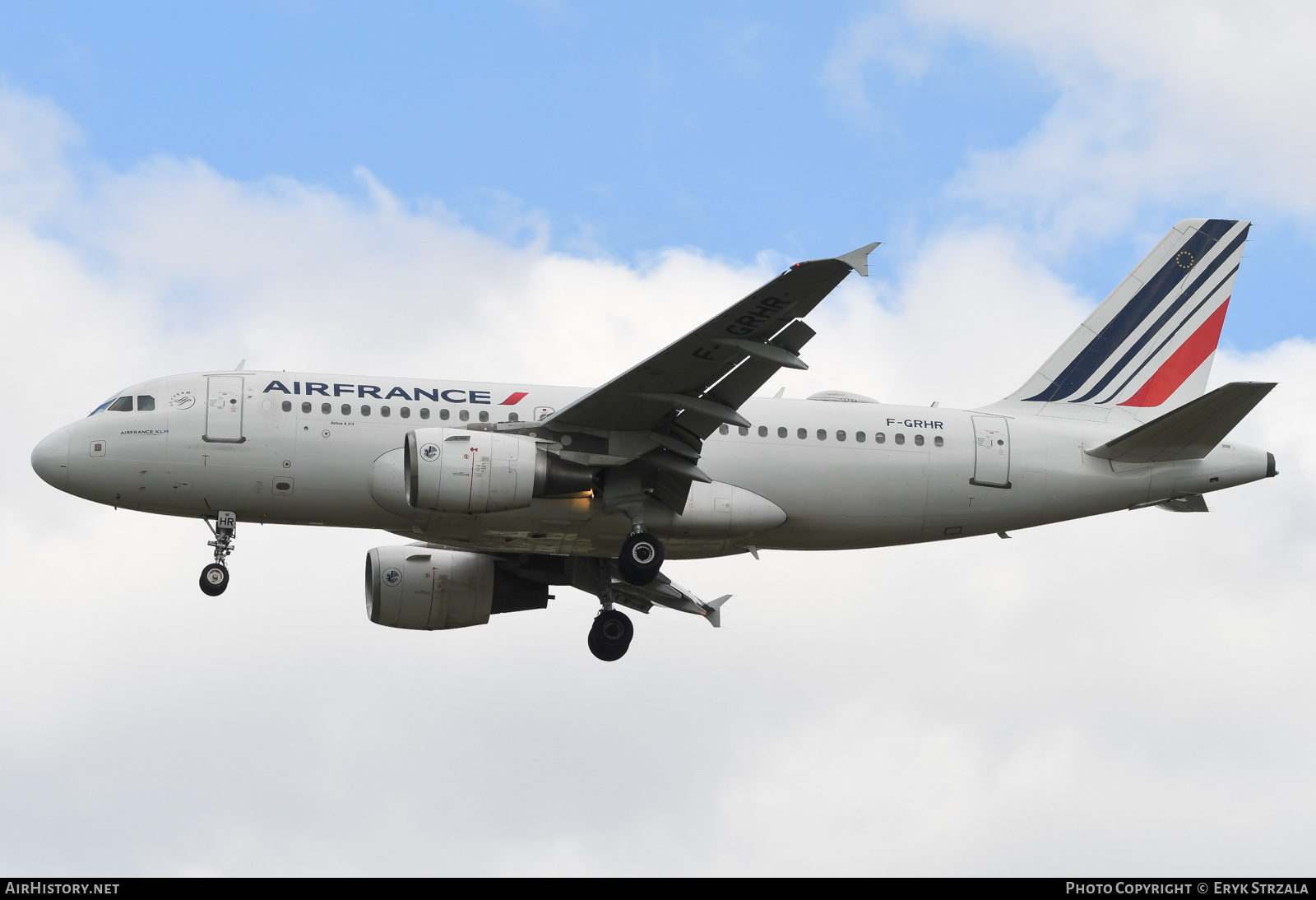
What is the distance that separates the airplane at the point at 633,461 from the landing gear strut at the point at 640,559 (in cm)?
10

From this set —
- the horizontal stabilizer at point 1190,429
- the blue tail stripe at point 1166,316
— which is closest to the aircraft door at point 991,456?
the horizontal stabilizer at point 1190,429

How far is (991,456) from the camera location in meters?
35.0

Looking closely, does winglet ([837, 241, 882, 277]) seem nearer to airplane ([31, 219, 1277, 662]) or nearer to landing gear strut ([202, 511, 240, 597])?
airplane ([31, 219, 1277, 662])

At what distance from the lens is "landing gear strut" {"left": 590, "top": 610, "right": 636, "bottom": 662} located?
36875 millimetres

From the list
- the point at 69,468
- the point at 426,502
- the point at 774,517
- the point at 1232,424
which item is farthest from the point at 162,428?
the point at 1232,424

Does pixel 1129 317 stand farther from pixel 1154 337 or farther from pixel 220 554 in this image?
pixel 220 554

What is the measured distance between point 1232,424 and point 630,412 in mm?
13147

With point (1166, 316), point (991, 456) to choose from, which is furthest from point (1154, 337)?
point (991, 456)

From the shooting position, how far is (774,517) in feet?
110

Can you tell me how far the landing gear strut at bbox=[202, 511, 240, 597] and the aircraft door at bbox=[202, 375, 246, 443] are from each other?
5.16 ft

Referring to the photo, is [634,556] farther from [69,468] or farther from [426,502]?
[69,468]

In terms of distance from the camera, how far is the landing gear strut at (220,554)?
3259 centimetres

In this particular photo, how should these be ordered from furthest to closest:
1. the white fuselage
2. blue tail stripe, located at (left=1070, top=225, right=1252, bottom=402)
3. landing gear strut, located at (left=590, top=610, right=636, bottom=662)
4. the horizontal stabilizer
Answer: blue tail stripe, located at (left=1070, top=225, right=1252, bottom=402) → landing gear strut, located at (left=590, top=610, right=636, bottom=662) → the horizontal stabilizer → the white fuselage

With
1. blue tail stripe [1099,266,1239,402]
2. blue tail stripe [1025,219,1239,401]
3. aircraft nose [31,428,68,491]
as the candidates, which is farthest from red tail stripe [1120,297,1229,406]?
aircraft nose [31,428,68,491]
